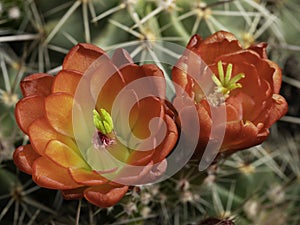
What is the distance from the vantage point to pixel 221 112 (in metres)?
1.31

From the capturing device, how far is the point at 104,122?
4.17 ft

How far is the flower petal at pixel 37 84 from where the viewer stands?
1309mm

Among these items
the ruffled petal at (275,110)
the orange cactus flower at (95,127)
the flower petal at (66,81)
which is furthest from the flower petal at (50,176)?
the ruffled petal at (275,110)

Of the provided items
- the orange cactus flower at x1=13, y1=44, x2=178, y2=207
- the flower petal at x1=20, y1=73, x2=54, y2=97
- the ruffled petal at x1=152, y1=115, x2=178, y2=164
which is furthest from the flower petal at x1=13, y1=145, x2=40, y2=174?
the ruffled petal at x1=152, y1=115, x2=178, y2=164

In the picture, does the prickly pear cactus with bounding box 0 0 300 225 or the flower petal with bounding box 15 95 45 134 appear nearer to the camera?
the flower petal with bounding box 15 95 45 134

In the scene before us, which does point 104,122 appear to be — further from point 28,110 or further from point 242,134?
point 242,134

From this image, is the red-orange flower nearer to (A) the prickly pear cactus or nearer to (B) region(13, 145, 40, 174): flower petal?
(A) the prickly pear cactus

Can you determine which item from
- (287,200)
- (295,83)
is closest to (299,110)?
(295,83)

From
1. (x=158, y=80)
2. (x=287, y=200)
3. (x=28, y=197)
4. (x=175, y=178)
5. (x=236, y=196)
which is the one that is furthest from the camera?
(x=287, y=200)

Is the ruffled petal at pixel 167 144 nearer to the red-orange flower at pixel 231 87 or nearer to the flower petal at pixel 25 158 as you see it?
the red-orange flower at pixel 231 87

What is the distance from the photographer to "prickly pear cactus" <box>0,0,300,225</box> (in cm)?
156

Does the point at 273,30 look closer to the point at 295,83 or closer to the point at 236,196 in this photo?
the point at 295,83

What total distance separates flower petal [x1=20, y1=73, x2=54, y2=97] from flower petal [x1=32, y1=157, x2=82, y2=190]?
132 mm

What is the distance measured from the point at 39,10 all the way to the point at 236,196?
2.13 ft
